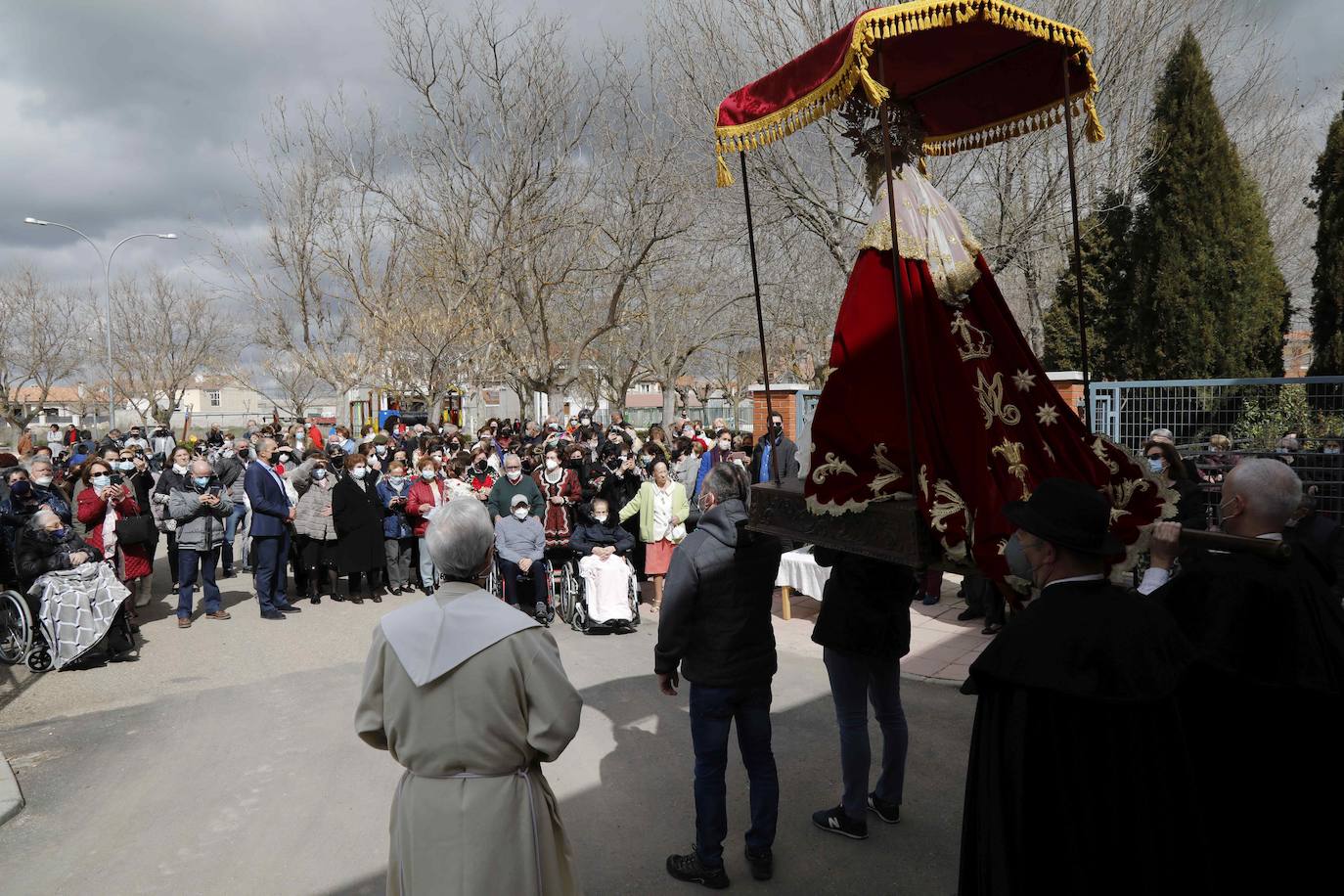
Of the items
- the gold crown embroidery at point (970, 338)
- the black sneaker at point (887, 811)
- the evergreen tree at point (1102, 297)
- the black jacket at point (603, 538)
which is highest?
the evergreen tree at point (1102, 297)

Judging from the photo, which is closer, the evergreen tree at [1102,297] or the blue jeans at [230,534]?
the blue jeans at [230,534]

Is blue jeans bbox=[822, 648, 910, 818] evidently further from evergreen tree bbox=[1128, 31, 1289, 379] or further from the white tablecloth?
evergreen tree bbox=[1128, 31, 1289, 379]

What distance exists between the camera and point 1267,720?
2.92m

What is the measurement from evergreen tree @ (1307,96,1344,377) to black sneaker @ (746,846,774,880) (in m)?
11.7

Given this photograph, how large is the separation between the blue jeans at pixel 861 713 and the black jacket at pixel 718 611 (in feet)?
1.61

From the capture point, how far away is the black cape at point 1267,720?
9.51 ft

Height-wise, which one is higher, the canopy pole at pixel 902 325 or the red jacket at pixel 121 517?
the canopy pole at pixel 902 325

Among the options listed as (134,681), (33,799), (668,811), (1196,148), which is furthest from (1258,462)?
(1196,148)

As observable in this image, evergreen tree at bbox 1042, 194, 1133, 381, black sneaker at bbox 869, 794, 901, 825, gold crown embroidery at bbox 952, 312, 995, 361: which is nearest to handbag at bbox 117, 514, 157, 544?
black sneaker at bbox 869, 794, 901, 825

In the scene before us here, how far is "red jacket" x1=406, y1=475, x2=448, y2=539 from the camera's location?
398 inches

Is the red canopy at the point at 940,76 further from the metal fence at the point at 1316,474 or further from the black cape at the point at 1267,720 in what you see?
the metal fence at the point at 1316,474

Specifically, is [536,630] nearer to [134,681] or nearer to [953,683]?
[953,683]

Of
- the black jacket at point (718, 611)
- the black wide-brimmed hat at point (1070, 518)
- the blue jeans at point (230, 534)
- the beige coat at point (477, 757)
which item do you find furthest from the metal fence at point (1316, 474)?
the blue jeans at point (230, 534)

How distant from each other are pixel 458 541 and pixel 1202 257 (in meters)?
14.0
